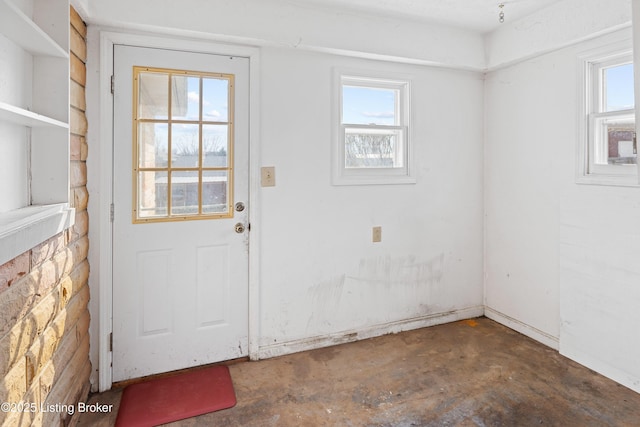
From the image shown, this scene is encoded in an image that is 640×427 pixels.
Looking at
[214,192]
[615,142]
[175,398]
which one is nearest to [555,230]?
[615,142]

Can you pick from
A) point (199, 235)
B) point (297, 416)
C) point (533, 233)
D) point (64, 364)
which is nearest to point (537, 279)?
point (533, 233)

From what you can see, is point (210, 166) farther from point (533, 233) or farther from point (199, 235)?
point (533, 233)

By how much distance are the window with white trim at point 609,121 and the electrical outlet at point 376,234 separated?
4.70 feet

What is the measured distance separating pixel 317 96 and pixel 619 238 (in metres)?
2.19

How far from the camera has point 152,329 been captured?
249 centimetres

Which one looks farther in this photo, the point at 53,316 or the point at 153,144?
the point at 153,144

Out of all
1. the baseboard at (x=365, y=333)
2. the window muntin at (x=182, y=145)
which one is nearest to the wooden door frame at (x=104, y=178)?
the window muntin at (x=182, y=145)

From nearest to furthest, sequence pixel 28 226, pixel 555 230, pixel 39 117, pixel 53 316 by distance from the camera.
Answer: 1. pixel 28 226
2. pixel 39 117
3. pixel 53 316
4. pixel 555 230

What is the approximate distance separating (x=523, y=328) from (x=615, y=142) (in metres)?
1.54

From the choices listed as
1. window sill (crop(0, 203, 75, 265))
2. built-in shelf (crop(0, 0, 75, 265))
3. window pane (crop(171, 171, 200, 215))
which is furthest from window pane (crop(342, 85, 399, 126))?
window sill (crop(0, 203, 75, 265))

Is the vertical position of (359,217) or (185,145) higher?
(185,145)

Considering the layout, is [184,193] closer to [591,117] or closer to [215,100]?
[215,100]

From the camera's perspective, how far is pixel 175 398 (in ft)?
7.43

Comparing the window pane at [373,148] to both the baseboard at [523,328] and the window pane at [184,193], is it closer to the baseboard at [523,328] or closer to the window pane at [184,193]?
the window pane at [184,193]
